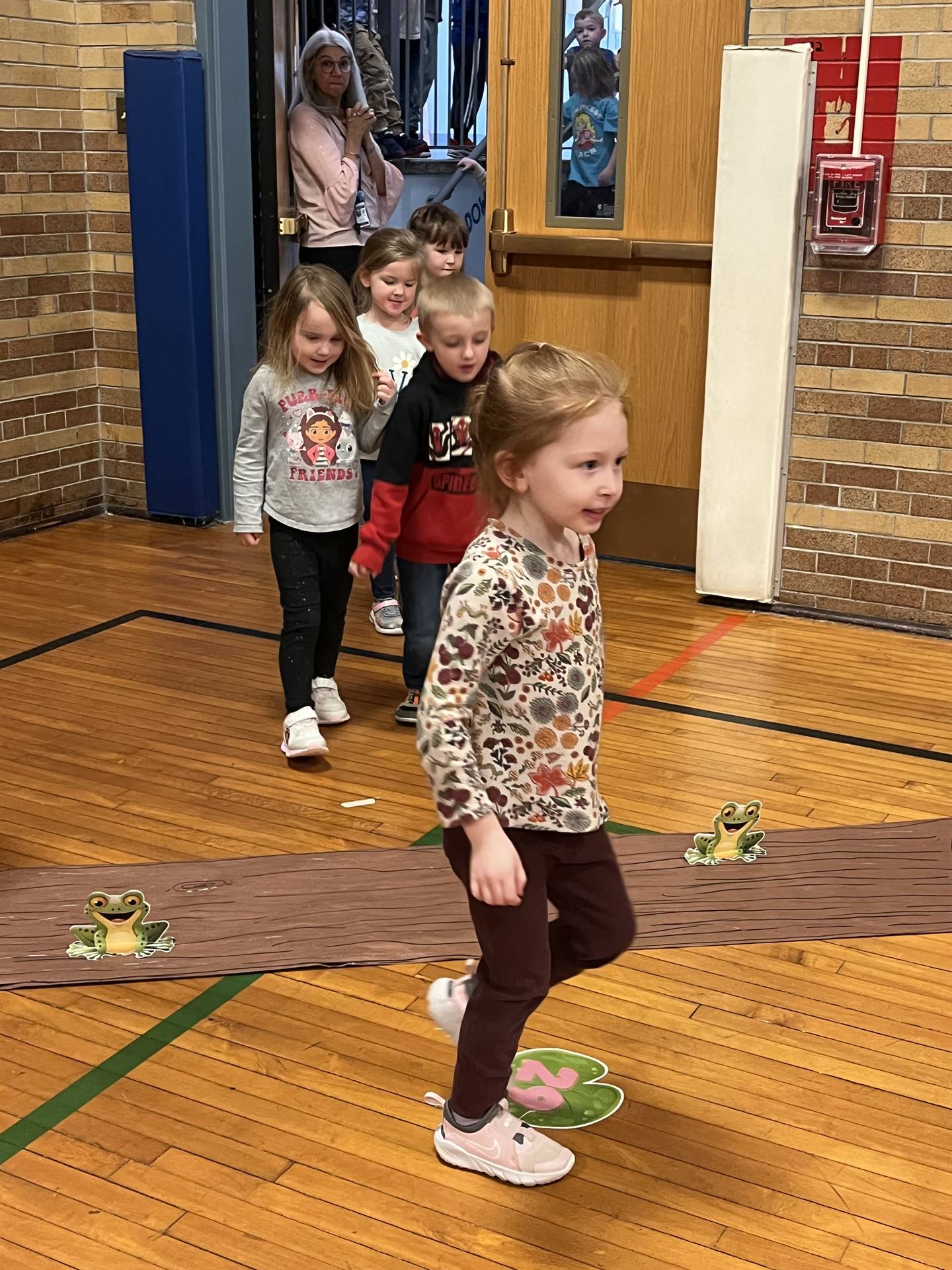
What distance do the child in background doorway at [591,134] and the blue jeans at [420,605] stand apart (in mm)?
2100

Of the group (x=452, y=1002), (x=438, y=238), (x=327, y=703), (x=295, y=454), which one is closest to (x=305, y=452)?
(x=295, y=454)

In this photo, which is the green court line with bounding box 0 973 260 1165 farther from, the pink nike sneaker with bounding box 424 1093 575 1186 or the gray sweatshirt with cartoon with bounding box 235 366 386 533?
the gray sweatshirt with cartoon with bounding box 235 366 386 533

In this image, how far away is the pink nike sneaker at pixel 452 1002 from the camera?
213 cm

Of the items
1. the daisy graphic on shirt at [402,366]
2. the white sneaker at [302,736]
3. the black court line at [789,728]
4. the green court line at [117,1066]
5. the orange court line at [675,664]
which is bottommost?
the green court line at [117,1066]

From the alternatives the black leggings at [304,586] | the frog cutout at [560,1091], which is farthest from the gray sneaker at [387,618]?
the frog cutout at [560,1091]

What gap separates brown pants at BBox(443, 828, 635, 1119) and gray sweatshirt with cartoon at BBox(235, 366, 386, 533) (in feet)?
5.78

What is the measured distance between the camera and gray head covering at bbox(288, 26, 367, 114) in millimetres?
5711

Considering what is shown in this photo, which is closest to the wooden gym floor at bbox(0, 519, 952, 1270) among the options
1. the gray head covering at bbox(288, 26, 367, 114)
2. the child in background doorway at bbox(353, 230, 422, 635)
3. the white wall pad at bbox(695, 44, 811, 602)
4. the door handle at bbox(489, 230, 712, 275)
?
the white wall pad at bbox(695, 44, 811, 602)

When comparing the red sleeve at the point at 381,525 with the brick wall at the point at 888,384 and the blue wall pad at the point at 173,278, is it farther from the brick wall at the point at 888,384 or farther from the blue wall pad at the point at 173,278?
the blue wall pad at the point at 173,278

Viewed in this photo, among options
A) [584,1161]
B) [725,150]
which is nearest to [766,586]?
[725,150]

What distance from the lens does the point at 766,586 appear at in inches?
189

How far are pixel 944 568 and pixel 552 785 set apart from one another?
299 cm

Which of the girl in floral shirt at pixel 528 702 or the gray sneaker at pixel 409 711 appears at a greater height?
the girl in floral shirt at pixel 528 702

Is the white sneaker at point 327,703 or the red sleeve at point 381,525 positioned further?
the white sneaker at point 327,703
